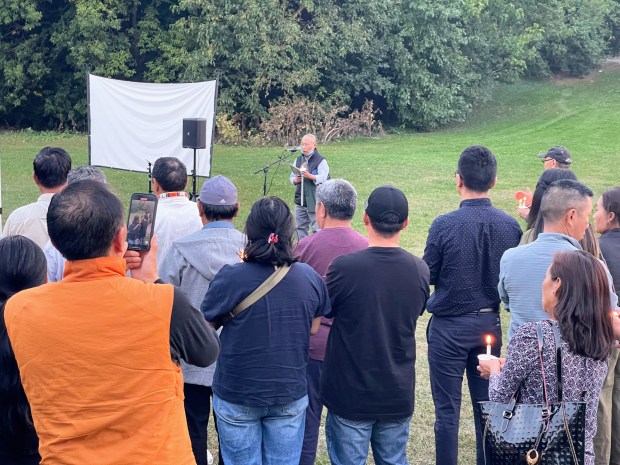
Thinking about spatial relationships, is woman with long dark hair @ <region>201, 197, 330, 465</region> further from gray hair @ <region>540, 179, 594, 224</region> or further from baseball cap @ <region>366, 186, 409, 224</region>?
gray hair @ <region>540, 179, 594, 224</region>

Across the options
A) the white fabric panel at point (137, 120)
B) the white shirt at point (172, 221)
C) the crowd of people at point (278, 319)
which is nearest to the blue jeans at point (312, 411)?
the crowd of people at point (278, 319)

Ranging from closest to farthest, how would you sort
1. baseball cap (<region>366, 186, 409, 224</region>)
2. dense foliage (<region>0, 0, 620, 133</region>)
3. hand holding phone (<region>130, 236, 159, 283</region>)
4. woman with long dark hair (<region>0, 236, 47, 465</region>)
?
woman with long dark hair (<region>0, 236, 47, 465</region>), hand holding phone (<region>130, 236, 159, 283</region>), baseball cap (<region>366, 186, 409, 224</region>), dense foliage (<region>0, 0, 620, 133</region>)

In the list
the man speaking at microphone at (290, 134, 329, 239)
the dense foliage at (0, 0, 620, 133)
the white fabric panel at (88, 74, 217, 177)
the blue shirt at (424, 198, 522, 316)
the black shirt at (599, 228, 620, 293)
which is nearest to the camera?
the blue shirt at (424, 198, 522, 316)

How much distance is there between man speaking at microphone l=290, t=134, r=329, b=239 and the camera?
9.70 m

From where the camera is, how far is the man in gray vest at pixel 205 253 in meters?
3.77

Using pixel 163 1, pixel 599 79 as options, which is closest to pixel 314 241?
pixel 163 1

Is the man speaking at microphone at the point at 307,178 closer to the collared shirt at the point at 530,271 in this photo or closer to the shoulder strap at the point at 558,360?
the collared shirt at the point at 530,271

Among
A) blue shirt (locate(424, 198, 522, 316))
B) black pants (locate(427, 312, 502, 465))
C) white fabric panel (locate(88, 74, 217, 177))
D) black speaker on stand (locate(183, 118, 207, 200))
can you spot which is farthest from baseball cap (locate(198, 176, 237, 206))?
white fabric panel (locate(88, 74, 217, 177))

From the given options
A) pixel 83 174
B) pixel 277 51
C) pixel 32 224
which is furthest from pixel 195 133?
pixel 277 51

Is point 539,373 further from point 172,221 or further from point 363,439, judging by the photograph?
point 172,221

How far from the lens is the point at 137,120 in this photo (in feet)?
42.4

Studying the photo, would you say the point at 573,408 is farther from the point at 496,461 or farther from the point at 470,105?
the point at 470,105

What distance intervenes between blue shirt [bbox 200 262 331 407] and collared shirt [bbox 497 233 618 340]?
3.58ft

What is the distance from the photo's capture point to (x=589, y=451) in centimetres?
289
